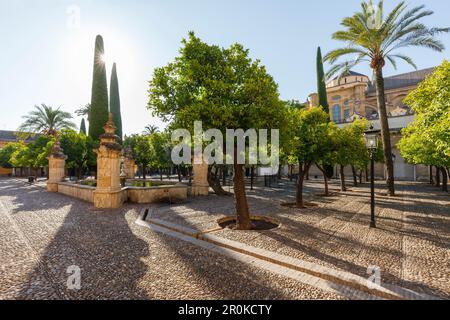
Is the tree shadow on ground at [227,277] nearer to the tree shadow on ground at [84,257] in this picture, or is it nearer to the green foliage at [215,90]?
the tree shadow on ground at [84,257]

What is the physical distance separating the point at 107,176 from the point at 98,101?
2627 centimetres

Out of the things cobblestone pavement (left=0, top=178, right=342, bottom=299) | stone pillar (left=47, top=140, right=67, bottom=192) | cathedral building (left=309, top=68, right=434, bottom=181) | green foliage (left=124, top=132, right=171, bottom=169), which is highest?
cathedral building (left=309, top=68, right=434, bottom=181)

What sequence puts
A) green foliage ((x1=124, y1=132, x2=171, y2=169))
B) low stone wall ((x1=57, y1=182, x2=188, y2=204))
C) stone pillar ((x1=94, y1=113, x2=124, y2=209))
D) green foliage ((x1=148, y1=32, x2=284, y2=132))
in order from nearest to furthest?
green foliage ((x1=148, y1=32, x2=284, y2=132)) < stone pillar ((x1=94, y1=113, x2=124, y2=209)) < low stone wall ((x1=57, y1=182, x2=188, y2=204)) < green foliage ((x1=124, y1=132, x2=171, y2=169))

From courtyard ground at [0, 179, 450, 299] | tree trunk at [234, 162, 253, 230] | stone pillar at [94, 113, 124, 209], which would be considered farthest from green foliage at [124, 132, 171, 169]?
tree trunk at [234, 162, 253, 230]

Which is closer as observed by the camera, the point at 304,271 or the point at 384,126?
the point at 304,271

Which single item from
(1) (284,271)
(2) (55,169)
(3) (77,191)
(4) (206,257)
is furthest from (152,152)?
(1) (284,271)

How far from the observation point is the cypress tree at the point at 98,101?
32094mm

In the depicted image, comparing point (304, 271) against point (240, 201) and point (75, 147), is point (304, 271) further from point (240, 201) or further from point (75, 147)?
point (75, 147)

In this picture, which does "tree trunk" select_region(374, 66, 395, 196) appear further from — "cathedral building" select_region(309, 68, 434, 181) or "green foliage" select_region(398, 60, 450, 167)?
"cathedral building" select_region(309, 68, 434, 181)

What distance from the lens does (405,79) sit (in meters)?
48.7

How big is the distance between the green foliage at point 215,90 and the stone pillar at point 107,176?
573cm

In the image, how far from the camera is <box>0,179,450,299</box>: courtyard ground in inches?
148

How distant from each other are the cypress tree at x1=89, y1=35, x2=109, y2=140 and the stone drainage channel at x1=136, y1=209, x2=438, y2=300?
31.1 m
